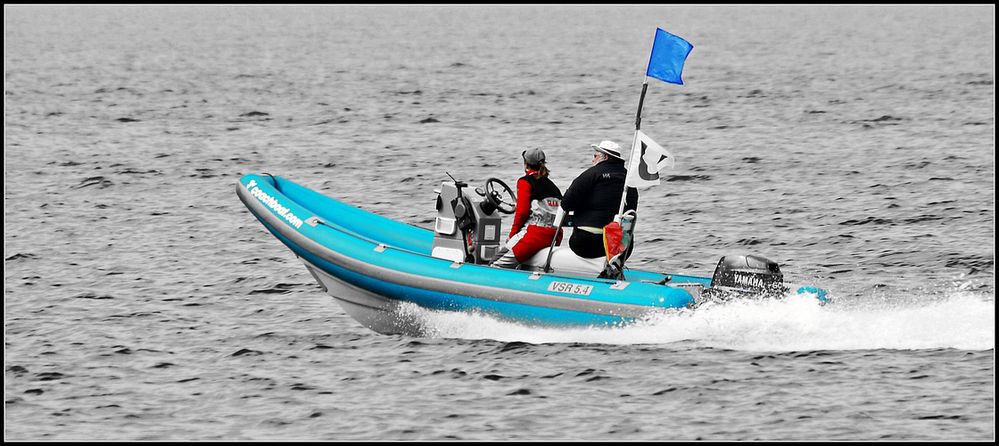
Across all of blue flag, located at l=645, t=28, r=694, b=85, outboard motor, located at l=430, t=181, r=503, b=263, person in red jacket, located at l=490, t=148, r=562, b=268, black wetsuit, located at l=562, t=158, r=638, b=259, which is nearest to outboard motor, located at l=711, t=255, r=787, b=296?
black wetsuit, located at l=562, t=158, r=638, b=259

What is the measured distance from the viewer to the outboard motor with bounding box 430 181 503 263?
41.4 feet

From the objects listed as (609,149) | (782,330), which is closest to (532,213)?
(609,149)

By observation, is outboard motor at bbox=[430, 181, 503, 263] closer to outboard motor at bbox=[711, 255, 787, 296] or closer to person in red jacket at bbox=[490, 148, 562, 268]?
person in red jacket at bbox=[490, 148, 562, 268]

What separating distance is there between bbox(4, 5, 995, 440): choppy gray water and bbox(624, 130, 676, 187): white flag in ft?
4.11

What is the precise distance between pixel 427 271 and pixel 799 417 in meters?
3.63

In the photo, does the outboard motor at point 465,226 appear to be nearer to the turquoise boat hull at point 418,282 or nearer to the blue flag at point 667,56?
the turquoise boat hull at point 418,282

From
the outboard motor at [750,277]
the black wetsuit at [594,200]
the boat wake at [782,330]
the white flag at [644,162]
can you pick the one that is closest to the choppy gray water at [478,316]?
the boat wake at [782,330]

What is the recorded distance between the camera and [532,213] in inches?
484

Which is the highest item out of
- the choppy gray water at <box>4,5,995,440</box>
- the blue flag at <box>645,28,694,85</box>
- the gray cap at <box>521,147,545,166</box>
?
the blue flag at <box>645,28,694,85</box>

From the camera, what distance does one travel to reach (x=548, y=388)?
34.9 ft

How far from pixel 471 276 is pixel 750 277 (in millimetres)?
2259

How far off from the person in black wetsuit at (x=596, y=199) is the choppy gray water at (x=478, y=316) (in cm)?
82

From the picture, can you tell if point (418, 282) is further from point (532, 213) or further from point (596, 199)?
point (596, 199)

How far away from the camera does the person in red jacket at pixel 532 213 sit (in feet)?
39.7
